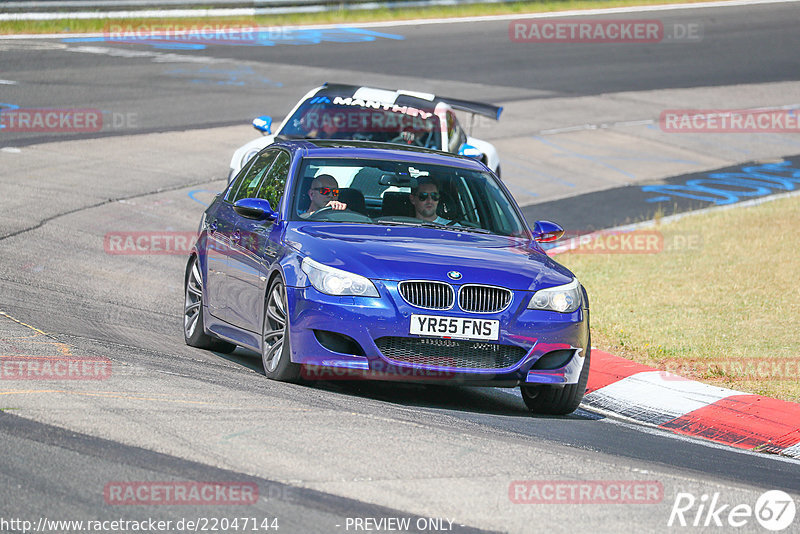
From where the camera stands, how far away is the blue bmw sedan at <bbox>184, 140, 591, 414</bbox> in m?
7.66

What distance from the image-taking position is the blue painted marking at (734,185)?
65.8 feet

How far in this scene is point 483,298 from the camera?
306 inches

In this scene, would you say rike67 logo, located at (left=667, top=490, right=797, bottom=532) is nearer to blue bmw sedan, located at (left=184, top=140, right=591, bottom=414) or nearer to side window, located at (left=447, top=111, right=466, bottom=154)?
blue bmw sedan, located at (left=184, top=140, right=591, bottom=414)

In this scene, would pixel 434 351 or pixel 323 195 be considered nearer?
pixel 434 351

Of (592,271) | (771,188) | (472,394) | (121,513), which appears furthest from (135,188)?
(121,513)

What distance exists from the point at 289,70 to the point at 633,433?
1997 cm

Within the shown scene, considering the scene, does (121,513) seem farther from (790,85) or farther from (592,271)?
(790,85)

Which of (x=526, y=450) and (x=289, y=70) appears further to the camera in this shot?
(x=289, y=70)

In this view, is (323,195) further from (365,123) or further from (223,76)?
(223,76)

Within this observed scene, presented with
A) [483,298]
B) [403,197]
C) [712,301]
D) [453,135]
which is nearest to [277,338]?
[483,298]

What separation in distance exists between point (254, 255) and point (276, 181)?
743 millimetres

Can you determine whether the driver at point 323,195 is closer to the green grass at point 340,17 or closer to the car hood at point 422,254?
the car hood at point 422,254

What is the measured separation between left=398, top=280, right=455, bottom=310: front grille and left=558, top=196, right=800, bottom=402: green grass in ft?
9.51

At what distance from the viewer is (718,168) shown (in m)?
22.7
